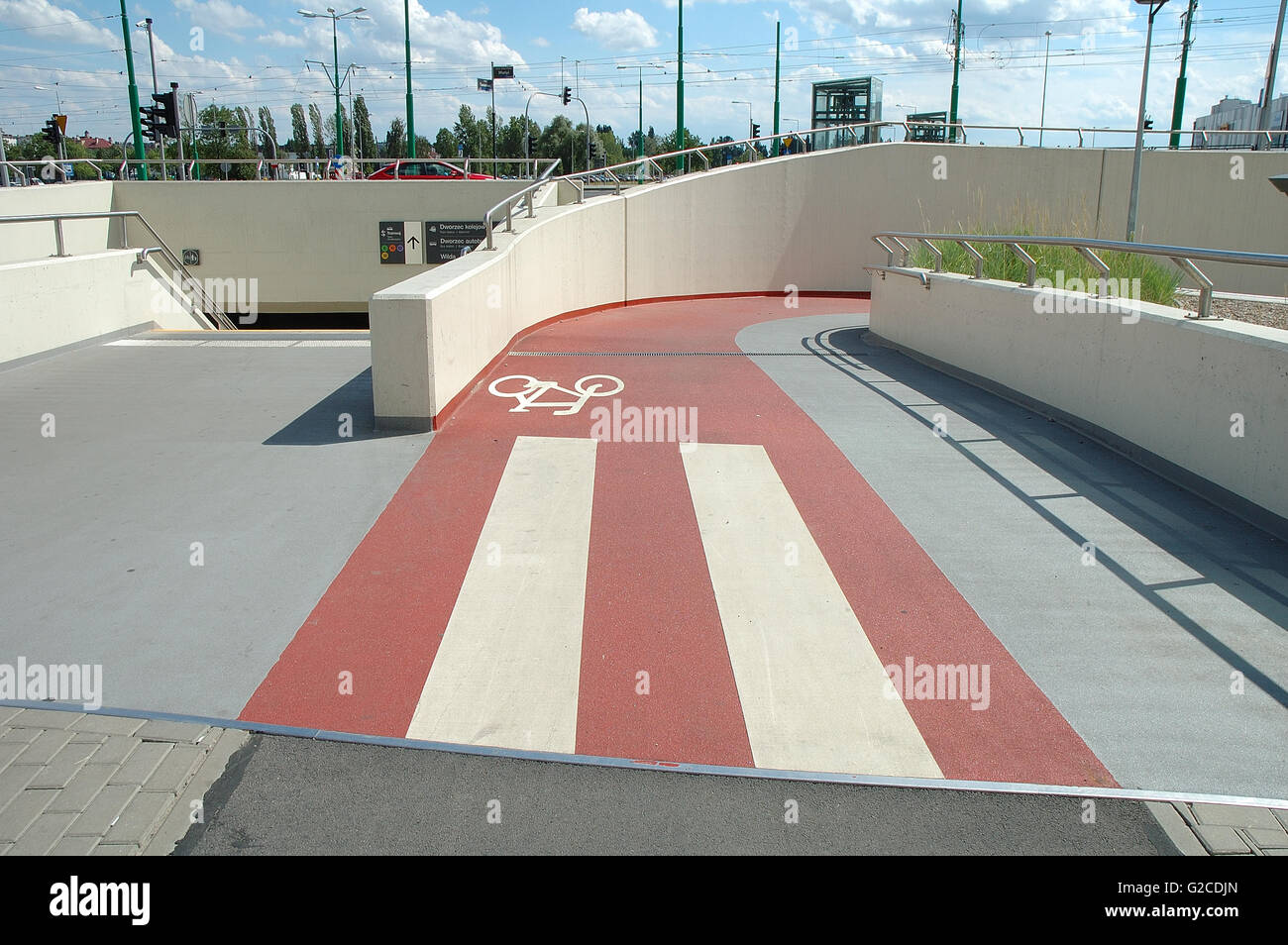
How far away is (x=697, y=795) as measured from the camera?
11.8ft

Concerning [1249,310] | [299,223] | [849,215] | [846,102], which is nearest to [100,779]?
[1249,310]

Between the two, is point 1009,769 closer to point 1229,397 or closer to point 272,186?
point 1229,397

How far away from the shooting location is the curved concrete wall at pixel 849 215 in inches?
651

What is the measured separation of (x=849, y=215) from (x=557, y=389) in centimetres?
1352

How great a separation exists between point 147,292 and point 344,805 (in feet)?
40.6

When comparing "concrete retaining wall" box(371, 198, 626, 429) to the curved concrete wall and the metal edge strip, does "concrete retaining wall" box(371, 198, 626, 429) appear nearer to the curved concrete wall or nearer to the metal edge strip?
the curved concrete wall

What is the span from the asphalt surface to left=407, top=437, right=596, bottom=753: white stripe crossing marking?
0.25 m

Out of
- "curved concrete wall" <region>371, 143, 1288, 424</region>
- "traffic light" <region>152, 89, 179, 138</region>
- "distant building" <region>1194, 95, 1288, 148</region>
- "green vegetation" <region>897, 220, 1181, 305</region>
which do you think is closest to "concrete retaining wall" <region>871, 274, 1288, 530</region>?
"green vegetation" <region>897, 220, 1181, 305</region>

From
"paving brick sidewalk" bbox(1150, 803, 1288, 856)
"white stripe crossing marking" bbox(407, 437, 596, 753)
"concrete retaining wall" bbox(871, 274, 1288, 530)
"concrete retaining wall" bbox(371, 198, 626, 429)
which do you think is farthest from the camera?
"concrete retaining wall" bbox(371, 198, 626, 429)

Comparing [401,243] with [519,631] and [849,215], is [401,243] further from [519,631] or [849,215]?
[519,631]

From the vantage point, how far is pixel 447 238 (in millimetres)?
27312

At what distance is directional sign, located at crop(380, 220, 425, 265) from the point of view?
88.9ft
